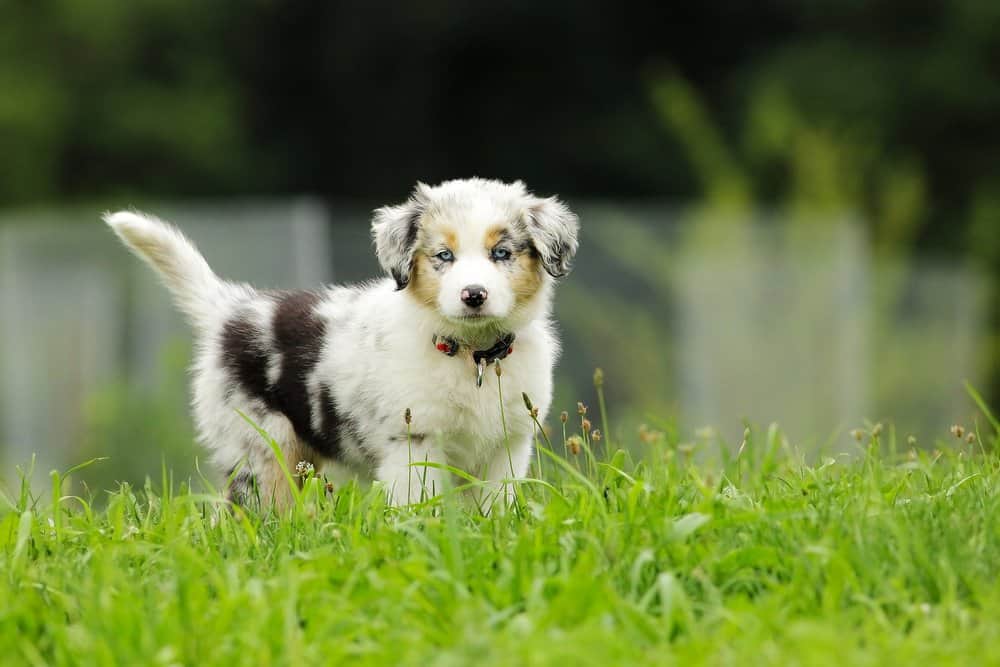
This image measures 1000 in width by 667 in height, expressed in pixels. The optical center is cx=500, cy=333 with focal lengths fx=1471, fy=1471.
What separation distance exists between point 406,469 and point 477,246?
82 centimetres

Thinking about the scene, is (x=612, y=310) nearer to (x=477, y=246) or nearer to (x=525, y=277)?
(x=525, y=277)

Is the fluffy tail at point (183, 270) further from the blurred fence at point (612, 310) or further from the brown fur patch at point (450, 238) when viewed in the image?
the blurred fence at point (612, 310)

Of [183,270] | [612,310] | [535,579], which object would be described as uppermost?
[183,270]

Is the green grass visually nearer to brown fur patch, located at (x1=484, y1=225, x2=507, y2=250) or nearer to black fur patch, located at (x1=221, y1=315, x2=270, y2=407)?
brown fur patch, located at (x1=484, y1=225, x2=507, y2=250)

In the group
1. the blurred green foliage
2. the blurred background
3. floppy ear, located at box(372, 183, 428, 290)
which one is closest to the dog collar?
floppy ear, located at box(372, 183, 428, 290)

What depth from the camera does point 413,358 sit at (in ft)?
17.3

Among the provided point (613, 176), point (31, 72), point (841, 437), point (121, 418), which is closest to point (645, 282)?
point (841, 437)

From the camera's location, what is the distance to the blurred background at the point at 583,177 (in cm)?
1214

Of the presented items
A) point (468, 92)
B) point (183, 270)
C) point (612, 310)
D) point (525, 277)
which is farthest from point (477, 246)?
point (468, 92)

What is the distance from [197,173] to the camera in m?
21.5

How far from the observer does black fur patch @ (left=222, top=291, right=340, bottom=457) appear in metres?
5.57

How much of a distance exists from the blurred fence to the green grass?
24.5ft

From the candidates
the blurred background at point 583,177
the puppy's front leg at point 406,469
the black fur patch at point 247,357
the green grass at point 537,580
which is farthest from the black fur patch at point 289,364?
the blurred background at point 583,177

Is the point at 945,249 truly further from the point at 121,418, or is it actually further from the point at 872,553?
the point at 872,553
